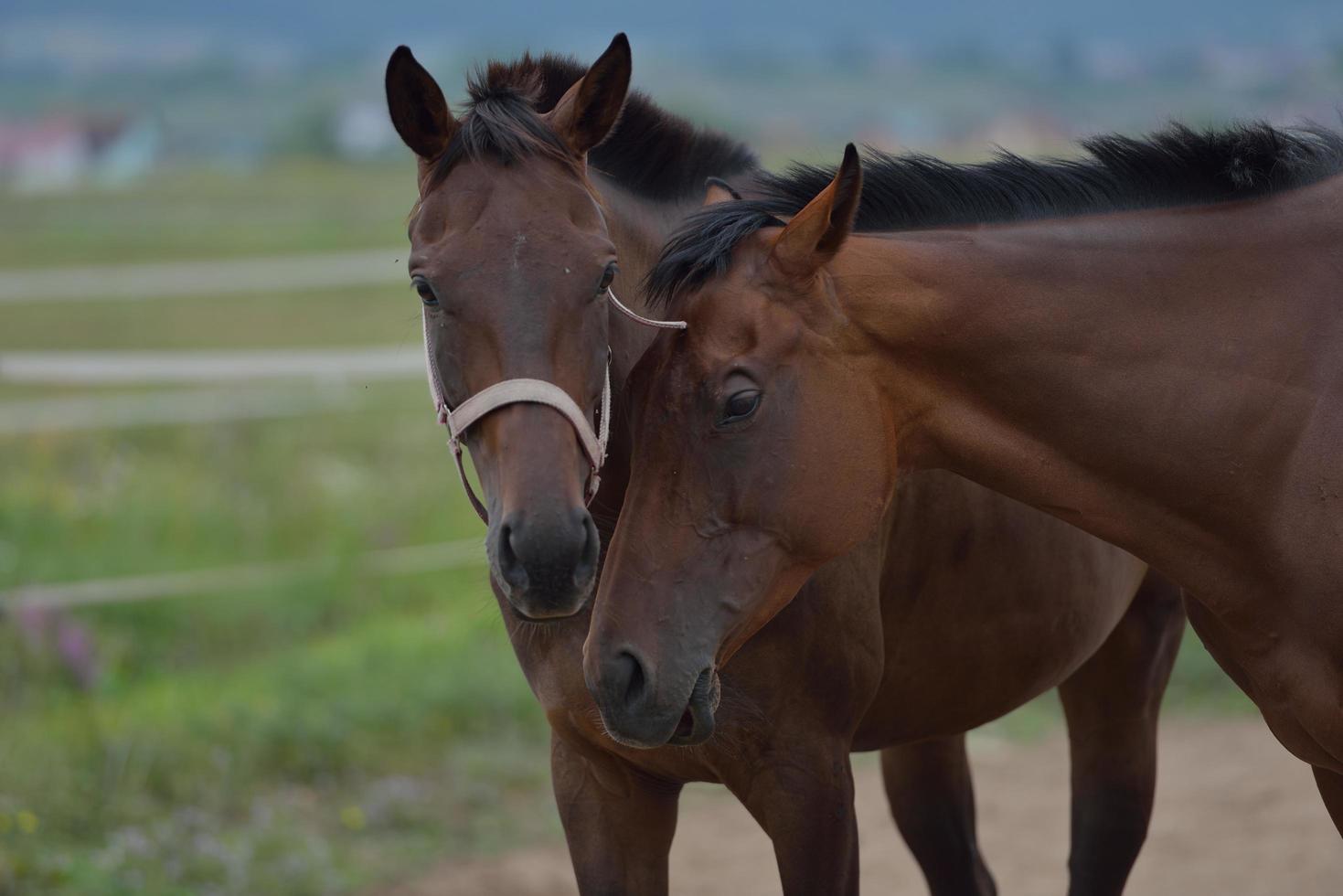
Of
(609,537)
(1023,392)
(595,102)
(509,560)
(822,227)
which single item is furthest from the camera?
(609,537)

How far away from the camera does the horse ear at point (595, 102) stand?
2.47 m

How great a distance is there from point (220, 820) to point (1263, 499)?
382 cm

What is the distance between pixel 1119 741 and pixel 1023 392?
69.1 inches

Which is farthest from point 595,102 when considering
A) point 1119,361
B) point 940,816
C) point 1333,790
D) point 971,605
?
point 940,816

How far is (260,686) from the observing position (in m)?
5.62

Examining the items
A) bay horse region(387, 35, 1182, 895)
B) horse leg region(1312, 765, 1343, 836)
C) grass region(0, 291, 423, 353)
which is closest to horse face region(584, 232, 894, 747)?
bay horse region(387, 35, 1182, 895)

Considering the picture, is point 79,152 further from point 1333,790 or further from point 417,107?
point 1333,790

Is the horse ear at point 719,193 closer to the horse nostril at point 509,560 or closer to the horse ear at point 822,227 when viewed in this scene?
the horse ear at point 822,227

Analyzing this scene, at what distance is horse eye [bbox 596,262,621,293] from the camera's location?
2361 mm

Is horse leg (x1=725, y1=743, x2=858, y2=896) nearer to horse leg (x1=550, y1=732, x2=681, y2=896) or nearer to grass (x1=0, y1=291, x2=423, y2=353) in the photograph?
horse leg (x1=550, y1=732, x2=681, y2=896)

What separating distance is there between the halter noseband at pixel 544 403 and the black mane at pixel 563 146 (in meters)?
0.30

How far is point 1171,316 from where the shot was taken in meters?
2.43

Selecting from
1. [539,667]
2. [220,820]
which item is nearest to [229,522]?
[220,820]

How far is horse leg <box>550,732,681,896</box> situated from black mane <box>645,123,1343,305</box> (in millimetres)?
1100
